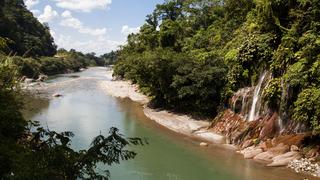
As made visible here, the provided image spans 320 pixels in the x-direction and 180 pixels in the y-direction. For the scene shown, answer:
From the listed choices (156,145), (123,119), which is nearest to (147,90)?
(123,119)

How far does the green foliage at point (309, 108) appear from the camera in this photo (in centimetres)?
2344

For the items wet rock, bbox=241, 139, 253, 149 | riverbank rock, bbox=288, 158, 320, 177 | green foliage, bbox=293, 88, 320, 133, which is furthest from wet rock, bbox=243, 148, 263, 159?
green foliage, bbox=293, 88, 320, 133

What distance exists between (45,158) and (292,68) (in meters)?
22.1

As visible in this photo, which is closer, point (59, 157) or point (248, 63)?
point (59, 157)

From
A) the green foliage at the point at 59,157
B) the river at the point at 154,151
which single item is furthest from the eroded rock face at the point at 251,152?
the green foliage at the point at 59,157

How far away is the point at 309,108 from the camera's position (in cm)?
2383

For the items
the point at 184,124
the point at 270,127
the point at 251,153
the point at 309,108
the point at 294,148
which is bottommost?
the point at 251,153

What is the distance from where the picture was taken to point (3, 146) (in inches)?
333

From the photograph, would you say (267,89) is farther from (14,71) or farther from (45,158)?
(45,158)

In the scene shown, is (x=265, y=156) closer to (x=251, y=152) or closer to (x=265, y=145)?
(x=251, y=152)

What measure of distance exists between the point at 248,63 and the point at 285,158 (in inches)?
412

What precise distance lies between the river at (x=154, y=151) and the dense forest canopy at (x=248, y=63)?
4.17 m

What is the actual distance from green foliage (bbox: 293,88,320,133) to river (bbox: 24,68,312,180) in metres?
3.43

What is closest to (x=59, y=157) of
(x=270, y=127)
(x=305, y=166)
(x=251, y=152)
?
(x=305, y=166)
